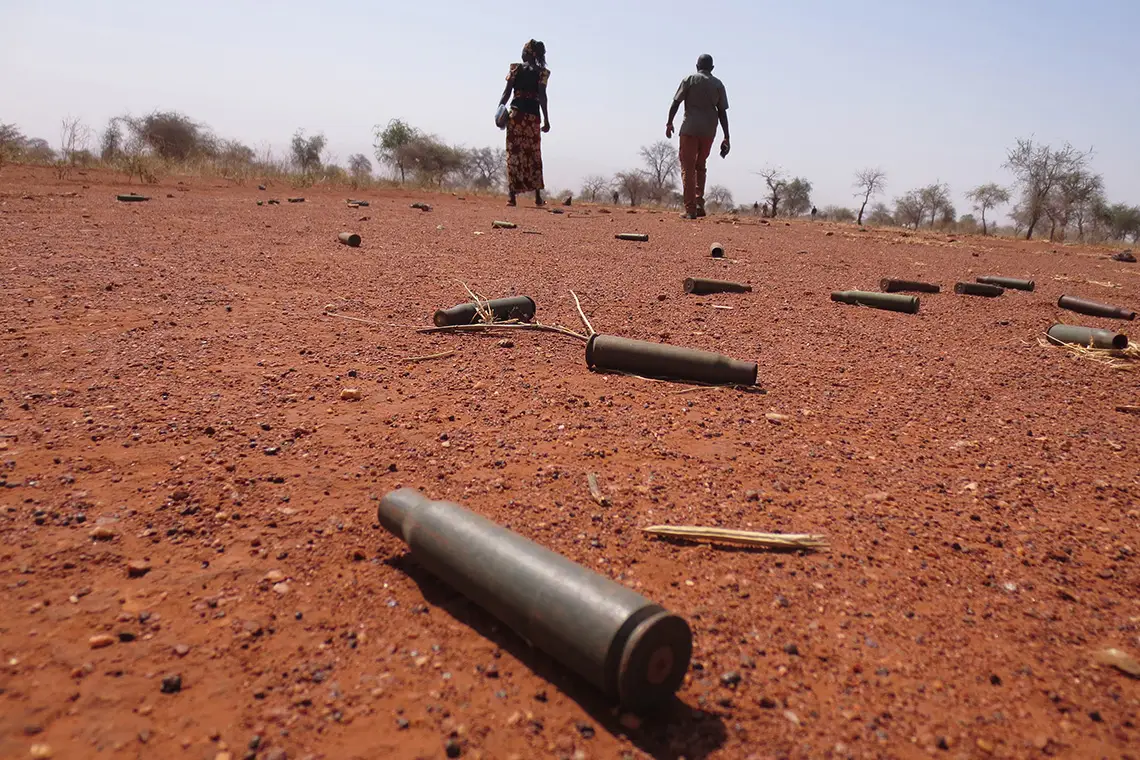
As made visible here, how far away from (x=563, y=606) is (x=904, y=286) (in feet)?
20.6

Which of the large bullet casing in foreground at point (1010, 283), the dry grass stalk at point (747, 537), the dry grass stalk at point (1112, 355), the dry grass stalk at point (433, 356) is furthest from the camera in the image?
the large bullet casing in foreground at point (1010, 283)

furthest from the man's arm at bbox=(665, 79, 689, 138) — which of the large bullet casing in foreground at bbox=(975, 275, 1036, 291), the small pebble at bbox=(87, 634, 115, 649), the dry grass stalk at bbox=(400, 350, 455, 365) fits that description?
the small pebble at bbox=(87, 634, 115, 649)

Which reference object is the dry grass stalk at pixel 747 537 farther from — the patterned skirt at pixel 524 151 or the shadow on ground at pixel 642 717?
the patterned skirt at pixel 524 151

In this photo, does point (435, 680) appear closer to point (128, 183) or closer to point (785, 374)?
point (785, 374)

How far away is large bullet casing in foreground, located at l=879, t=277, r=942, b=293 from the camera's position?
6.69m

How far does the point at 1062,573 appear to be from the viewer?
88.0 inches

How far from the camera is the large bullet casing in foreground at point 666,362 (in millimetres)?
3822

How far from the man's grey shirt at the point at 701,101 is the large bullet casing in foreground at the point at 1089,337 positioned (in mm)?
8097

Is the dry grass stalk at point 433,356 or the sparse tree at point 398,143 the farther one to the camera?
the sparse tree at point 398,143

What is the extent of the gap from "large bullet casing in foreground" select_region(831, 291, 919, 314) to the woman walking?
26.8ft

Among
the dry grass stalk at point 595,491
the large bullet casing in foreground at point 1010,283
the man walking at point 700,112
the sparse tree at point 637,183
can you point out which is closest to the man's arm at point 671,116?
the man walking at point 700,112

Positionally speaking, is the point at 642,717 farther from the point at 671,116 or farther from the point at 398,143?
the point at 398,143

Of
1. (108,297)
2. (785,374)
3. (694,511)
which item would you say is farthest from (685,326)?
(108,297)

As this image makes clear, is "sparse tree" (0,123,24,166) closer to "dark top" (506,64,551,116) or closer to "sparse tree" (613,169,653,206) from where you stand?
"dark top" (506,64,551,116)
